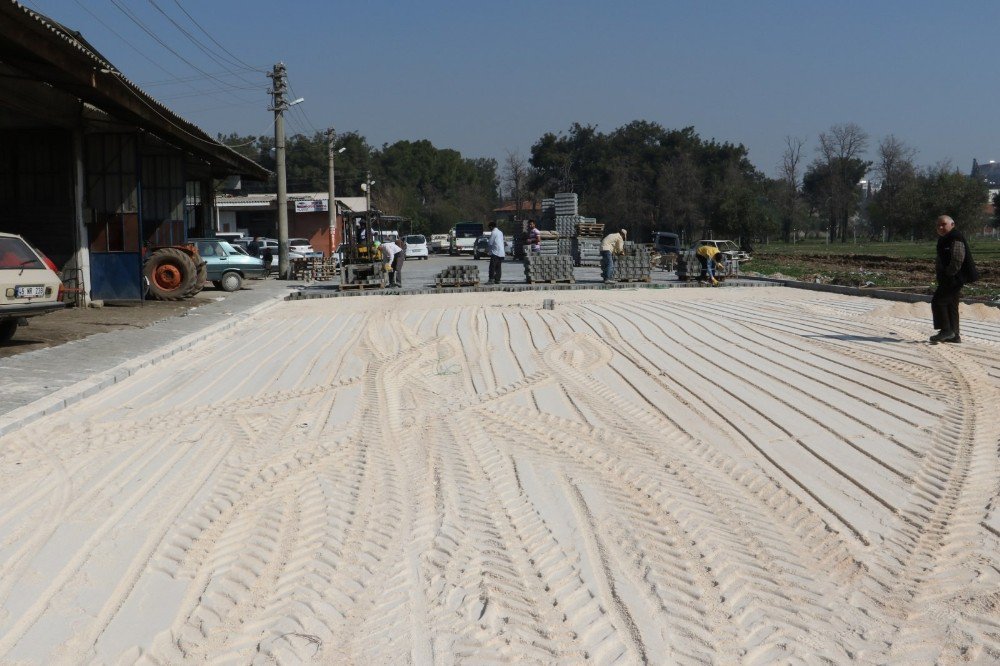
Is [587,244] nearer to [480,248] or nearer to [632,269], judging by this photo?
[632,269]

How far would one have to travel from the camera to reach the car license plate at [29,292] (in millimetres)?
13005

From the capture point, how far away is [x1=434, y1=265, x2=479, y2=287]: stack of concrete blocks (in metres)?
28.0

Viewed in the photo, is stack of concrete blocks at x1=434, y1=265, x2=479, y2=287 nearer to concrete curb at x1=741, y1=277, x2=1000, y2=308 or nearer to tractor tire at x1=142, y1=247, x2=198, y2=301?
tractor tire at x1=142, y1=247, x2=198, y2=301

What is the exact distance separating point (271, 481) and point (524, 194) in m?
93.3

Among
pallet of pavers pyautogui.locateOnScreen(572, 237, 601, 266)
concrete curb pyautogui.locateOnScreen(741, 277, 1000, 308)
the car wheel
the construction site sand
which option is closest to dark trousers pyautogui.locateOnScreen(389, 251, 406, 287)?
the car wheel

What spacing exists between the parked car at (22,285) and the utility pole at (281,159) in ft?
64.1

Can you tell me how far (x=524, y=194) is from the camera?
98625 millimetres

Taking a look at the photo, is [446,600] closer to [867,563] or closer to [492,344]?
[867,563]

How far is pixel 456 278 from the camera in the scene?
28.1m

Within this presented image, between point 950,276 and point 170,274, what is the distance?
1719cm

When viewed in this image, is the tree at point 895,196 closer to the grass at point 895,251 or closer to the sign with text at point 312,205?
→ the grass at point 895,251

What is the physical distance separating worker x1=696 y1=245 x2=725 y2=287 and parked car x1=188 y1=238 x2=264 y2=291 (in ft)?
43.3

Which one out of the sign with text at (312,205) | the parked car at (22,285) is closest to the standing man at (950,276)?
the parked car at (22,285)

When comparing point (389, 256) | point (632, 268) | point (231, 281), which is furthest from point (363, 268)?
point (632, 268)
